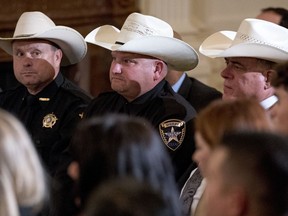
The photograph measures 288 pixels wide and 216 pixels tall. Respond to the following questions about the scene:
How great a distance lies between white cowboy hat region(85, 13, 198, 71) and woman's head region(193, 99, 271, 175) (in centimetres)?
128

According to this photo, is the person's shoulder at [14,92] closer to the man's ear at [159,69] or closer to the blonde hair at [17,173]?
the man's ear at [159,69]

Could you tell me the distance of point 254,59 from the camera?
3434 millimetres

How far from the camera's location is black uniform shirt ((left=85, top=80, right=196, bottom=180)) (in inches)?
134

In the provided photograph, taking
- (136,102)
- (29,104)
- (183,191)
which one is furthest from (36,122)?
(183,191)

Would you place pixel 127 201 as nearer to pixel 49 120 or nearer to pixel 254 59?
pixel 254 59

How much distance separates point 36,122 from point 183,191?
0.89 m

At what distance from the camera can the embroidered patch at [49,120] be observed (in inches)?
147

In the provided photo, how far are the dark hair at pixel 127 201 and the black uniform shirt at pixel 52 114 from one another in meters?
1.96

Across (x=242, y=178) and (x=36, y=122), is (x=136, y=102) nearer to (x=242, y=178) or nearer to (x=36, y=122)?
(x=36, y=122)

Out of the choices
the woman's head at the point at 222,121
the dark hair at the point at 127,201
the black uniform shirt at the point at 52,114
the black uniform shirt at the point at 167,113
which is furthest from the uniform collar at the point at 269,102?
the dark hair at the point at 127,201

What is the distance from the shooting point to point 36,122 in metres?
3.79

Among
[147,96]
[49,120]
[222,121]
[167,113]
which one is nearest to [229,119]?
[222,121]

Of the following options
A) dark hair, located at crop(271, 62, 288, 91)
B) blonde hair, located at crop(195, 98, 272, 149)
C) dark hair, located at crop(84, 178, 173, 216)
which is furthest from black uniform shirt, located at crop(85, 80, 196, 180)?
dark hair, located at crop(84, 178, 173, 216)

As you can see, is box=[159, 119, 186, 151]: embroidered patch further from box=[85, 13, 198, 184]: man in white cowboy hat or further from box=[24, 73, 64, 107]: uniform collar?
box=[24, 73, 64, 107]: uniform collar
